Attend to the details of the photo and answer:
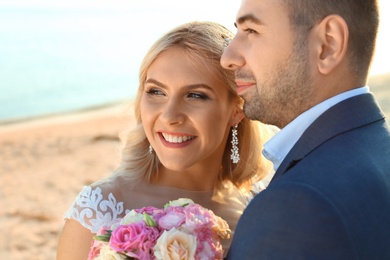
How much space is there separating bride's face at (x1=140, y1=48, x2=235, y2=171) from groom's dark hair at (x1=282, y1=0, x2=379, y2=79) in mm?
1102

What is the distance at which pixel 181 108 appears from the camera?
3.61m

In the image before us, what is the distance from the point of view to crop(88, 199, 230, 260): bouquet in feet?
8.93

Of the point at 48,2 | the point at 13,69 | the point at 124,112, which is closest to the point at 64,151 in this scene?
the point at 124,112

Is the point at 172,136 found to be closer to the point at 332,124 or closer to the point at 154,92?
the point at 154,92

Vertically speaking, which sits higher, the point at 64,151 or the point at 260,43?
the point at 260,43

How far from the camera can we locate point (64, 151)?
46.6 feet

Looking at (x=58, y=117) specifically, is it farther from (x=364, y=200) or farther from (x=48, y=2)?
(x=48, y=2)

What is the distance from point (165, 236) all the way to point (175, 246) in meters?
0.06

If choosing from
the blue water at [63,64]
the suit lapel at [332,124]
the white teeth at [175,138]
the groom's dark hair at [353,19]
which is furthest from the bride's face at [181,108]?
the blue water at [63,64]

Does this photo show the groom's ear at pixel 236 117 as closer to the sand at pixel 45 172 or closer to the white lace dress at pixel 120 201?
the white lace dress at pixel 120 201

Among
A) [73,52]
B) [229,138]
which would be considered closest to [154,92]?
[229,138]

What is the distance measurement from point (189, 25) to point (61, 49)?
128 feet

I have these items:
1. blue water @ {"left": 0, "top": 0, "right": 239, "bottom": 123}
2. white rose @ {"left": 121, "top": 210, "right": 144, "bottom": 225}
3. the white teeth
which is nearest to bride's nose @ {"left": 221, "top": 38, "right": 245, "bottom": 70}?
white rose @ {"left": 121, "top": 210, "right": 144, "bottom": 225}

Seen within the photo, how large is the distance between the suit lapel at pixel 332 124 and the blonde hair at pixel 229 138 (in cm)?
132
